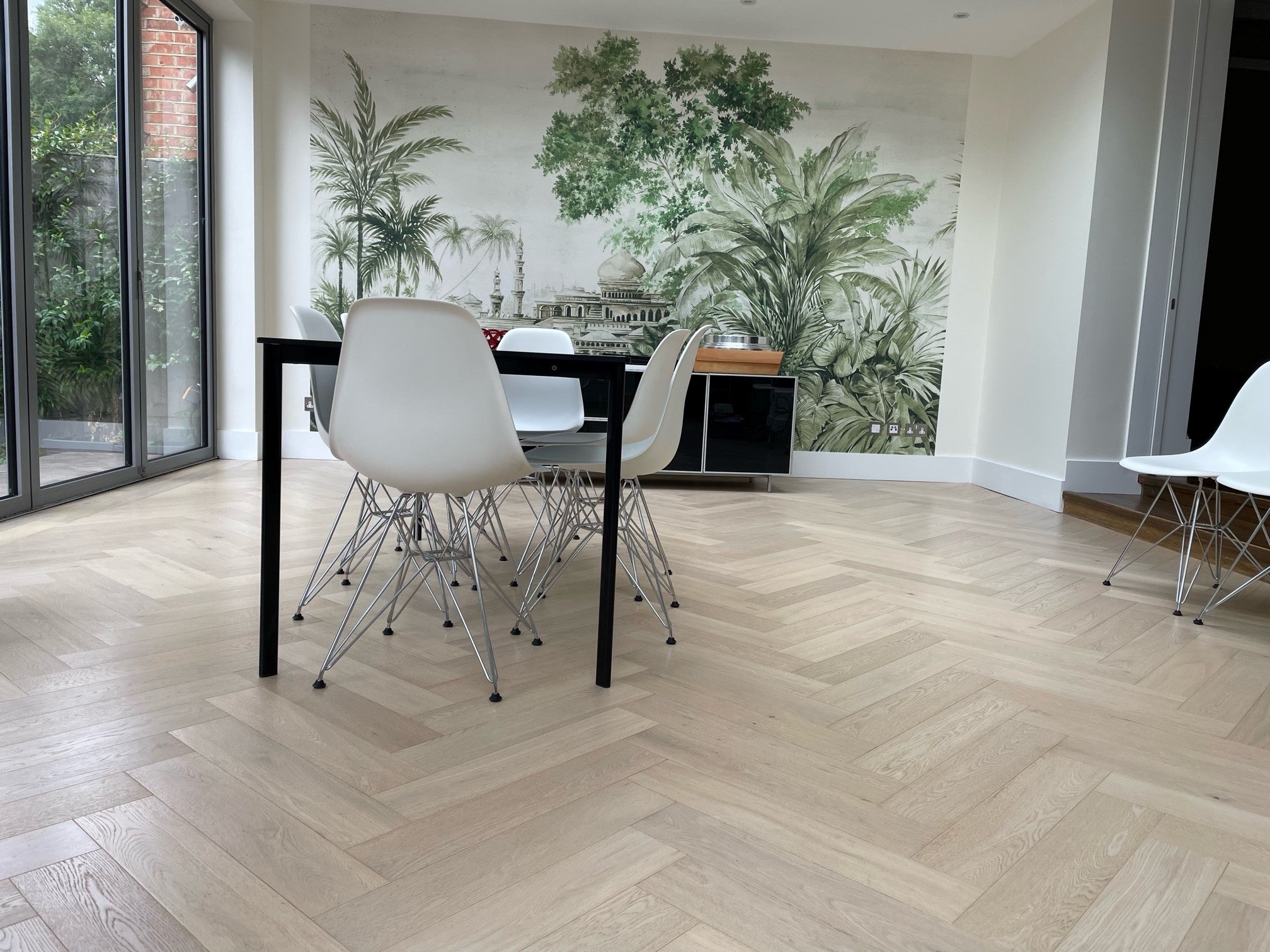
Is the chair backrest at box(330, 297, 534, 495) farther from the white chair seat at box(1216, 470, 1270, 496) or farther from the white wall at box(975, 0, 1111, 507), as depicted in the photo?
the white wall at box(975, 0, 1111, 507)

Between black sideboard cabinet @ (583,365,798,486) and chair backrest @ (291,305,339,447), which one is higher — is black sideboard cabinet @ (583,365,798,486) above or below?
below

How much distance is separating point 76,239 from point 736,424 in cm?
356

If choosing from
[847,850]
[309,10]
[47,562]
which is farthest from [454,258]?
[847,850]

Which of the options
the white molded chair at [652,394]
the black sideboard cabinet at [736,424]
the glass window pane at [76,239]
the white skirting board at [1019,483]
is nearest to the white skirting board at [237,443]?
the glass window pane at [76,239]

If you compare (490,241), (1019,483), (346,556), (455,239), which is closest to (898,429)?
Result: (1019,483)

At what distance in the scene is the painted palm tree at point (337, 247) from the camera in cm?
584

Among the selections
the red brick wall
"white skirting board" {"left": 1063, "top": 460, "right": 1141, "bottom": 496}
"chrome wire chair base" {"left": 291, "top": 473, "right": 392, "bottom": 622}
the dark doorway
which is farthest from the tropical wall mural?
"chrome wire chair base" {"left": 291, "top": 473, "right": 392, "bottom": 622}

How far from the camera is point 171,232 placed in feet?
16.8

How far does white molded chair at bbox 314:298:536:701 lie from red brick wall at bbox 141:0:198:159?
3.74m

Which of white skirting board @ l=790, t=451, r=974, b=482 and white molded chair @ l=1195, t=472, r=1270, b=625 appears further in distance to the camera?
white skirting board @ l=790, t=451, r=974, b=482

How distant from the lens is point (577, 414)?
3652 millimetres

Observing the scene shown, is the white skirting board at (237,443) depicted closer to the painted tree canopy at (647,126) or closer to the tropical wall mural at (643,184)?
the tropical wall mural at (643,184)

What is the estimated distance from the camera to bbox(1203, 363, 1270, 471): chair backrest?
338 cm

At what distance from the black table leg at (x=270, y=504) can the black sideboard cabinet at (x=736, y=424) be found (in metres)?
3.42
